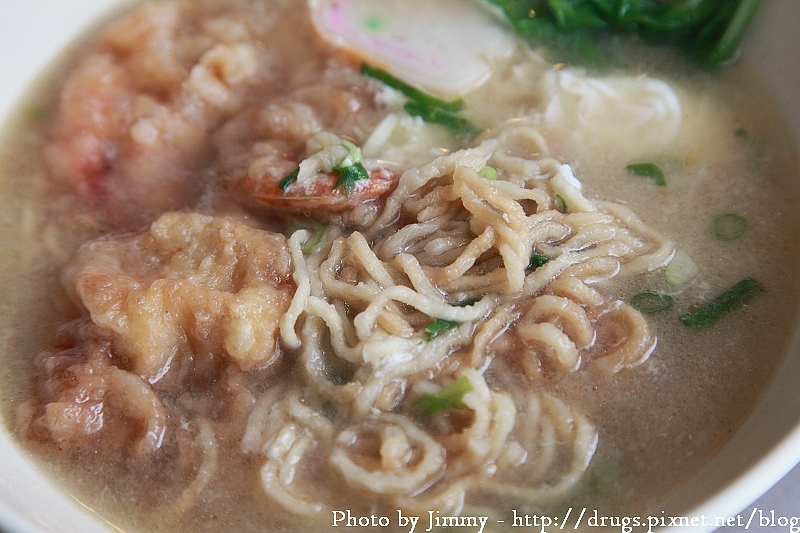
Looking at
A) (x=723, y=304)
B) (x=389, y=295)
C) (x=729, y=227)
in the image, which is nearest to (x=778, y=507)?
(x=723, y=304)

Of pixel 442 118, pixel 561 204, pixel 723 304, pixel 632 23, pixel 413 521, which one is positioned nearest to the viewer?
pixel 413 521

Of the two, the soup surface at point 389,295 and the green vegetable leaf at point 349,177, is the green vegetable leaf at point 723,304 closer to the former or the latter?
the soup surface at point 389,295

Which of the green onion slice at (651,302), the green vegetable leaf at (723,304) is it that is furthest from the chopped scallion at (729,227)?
the green onion slice at (651,302)

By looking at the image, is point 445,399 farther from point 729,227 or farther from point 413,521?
point 729,227

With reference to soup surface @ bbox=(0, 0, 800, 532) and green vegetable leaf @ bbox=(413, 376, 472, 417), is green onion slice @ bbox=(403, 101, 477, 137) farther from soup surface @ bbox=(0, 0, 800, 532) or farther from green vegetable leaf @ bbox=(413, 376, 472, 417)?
green vegetable leaf @ bbox=(413, 376, 472, 417)

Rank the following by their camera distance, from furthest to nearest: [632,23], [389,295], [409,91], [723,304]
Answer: [632,23] < [409,91] < [723,304] < [389,295]

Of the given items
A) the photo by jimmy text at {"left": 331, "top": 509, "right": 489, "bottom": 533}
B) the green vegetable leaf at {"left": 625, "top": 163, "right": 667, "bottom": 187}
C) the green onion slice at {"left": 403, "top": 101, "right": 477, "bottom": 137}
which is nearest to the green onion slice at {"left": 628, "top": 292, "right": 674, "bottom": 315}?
the green vegetable leaf at {"left": 625, "top": 163, "right": 667, "bottom": 187}
